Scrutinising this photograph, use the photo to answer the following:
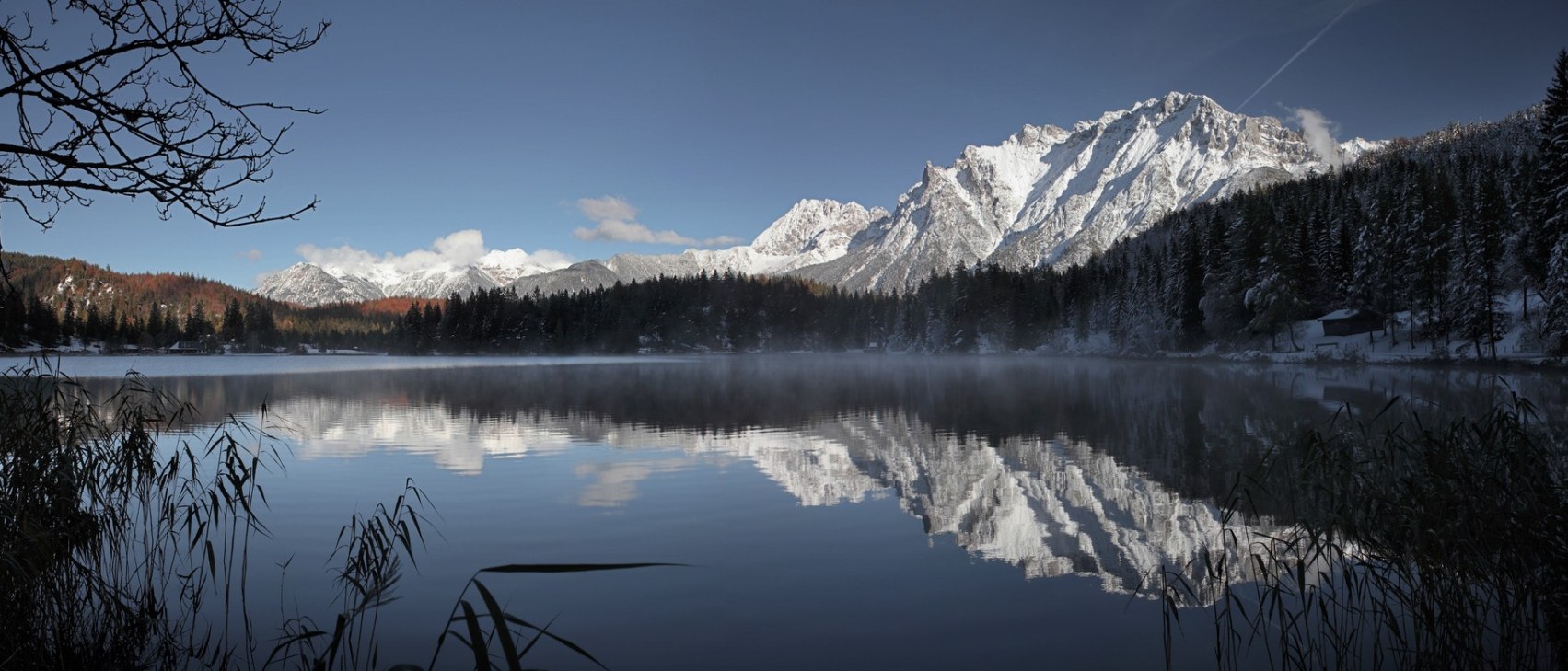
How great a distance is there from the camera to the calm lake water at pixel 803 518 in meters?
7.96

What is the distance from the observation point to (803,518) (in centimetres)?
1312

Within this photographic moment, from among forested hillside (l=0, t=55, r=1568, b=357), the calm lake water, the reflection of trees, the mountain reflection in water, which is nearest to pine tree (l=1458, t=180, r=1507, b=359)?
forested hillside (l=0, t=55, r=1568, b=357)

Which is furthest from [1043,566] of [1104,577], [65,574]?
[65,574]

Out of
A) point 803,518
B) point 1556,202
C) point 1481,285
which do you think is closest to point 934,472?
point 803,518

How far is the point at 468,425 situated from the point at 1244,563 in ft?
79.6

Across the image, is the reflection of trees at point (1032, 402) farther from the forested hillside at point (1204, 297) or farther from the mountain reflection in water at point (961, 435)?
the forested hillside at point (1204, 297)

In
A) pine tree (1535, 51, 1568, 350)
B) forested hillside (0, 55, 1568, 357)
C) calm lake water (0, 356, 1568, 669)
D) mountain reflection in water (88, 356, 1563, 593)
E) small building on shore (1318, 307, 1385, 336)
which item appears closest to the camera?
calm lake water (0, 356, 1568, 669)

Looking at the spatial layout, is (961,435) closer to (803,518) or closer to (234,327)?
(803,518)

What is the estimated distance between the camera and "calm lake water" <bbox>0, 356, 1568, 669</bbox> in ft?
26.1

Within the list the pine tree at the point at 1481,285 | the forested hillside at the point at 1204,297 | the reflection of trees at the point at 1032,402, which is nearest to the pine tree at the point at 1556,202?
the forested hillside at the point at 1204,297

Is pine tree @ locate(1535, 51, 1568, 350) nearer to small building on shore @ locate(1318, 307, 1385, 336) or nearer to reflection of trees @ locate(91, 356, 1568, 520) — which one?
reflection of trees @ locate(91, 356, 1568, 520)

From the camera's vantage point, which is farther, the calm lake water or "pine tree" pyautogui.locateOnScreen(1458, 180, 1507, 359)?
"pine tree" pyautogui.locateOnScreen(1458, 180, 1507, 359)

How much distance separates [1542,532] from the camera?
7.04 metres

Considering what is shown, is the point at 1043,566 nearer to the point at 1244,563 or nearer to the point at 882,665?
the point at 1244,563
